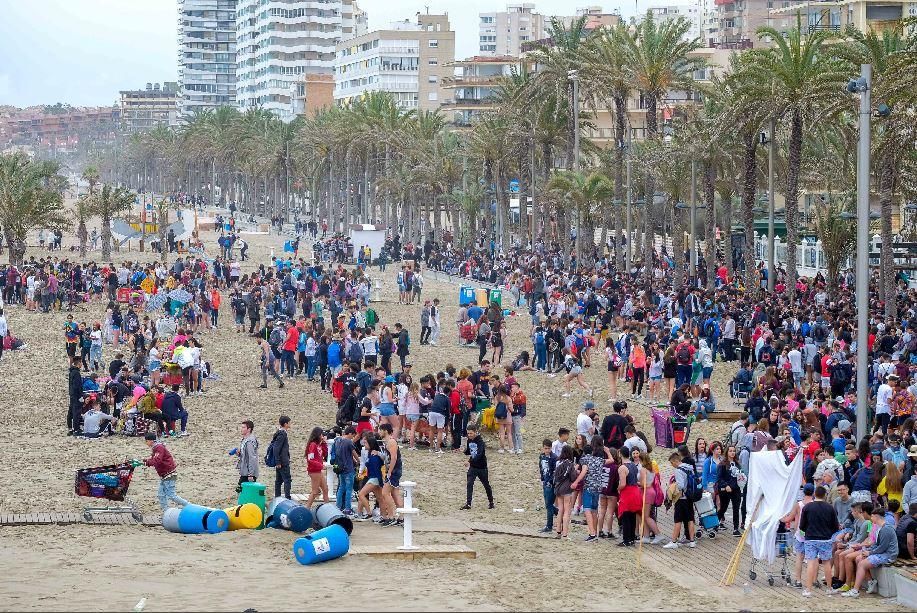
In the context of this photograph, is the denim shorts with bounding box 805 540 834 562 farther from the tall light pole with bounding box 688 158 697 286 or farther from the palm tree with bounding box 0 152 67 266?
the palm tree with bounding box 0 152 67 266

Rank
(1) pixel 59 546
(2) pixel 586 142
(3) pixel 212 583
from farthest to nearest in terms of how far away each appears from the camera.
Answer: (2) pixel 586 142
(1) pixel 59 546
(3) pixel 212 583

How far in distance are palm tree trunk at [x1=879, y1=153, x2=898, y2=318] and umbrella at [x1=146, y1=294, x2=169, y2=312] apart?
1995 cm

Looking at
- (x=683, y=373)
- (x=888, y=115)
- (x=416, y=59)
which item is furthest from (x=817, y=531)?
(x=416, y=59)

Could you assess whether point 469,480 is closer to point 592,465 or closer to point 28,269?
point 592,465

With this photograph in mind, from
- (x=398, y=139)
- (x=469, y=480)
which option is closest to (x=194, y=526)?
(x=469, y=480)

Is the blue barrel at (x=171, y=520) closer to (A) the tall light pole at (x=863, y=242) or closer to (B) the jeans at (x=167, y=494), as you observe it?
(B) the jeans at (x=167, y=494)

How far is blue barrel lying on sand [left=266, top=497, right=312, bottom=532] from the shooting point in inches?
703

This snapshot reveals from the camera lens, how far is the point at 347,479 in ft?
61.8

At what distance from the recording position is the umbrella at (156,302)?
44969mm

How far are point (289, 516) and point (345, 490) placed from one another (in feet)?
3.63

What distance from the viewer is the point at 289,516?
17.9 metres

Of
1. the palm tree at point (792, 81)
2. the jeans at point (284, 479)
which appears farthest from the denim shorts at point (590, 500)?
the palm tree at point (792, 81)

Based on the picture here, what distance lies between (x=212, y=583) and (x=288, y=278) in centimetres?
3124

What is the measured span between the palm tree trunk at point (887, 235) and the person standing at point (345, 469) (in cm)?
2139
